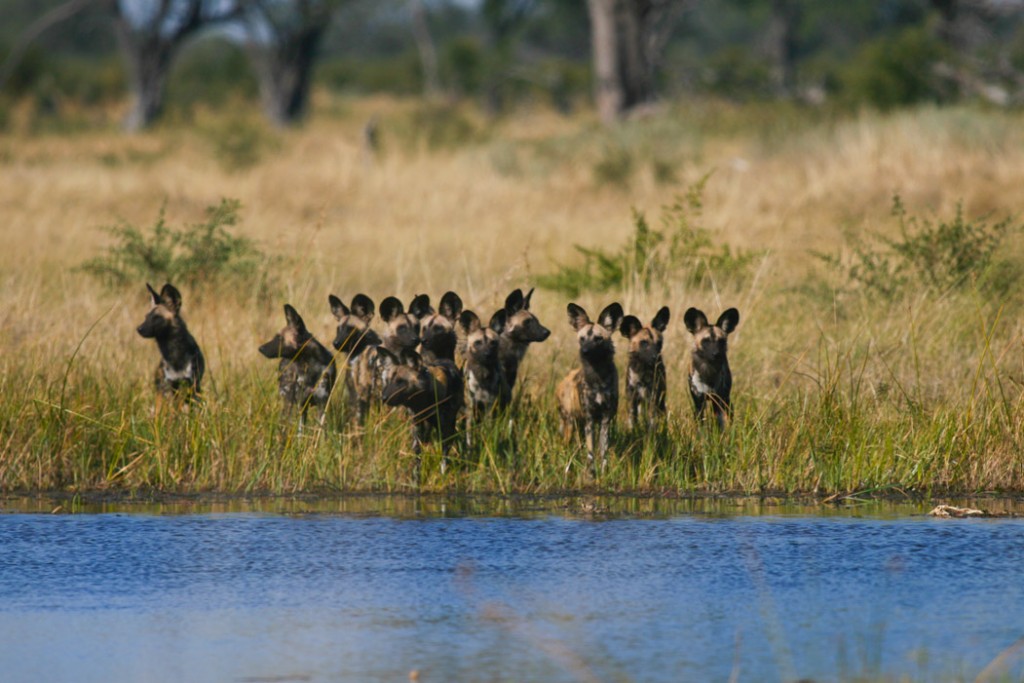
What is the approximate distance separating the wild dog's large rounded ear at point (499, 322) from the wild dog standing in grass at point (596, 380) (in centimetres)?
43

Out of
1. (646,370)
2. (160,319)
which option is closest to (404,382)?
(646,370)

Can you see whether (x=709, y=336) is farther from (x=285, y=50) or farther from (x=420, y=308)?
(x=285, y=50)

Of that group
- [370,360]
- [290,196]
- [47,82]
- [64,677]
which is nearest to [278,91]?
[47,82]

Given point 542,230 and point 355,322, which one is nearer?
point 355,322

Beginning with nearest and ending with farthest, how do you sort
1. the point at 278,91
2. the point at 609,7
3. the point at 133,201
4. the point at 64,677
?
the point at 64,677 < the point at 133,201 < the point at 609,7 < the point at 278,91

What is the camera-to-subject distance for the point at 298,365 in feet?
28.9

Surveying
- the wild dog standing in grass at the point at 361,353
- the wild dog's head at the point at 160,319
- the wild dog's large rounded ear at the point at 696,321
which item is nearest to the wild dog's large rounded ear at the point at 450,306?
the wild dog standing in grass at the point at 361,353

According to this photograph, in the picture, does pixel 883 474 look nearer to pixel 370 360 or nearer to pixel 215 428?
pixel 370 360

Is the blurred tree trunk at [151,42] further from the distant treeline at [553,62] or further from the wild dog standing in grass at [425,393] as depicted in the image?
the wild dog standing in grass at [425,393]

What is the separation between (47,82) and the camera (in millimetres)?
46062

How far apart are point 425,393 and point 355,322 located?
4.14 feet

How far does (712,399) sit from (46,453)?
11.2ft

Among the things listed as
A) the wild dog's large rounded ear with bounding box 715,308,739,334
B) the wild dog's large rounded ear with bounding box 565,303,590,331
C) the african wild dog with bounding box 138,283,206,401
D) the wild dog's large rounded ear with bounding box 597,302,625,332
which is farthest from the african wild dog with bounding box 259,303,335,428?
the wild dog's large rounded ear with bounding box 715,308,739,334

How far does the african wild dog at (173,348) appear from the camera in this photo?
8.78m
